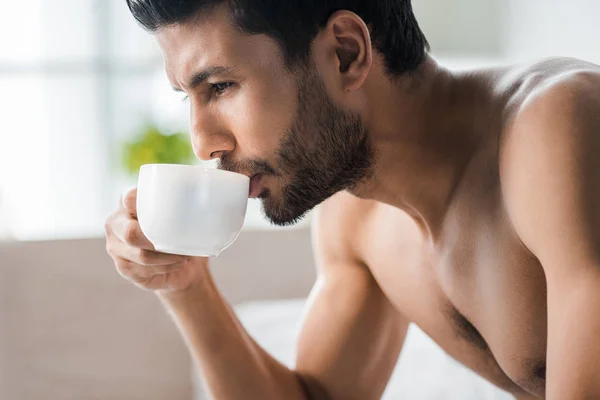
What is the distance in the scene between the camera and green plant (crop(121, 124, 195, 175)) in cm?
310

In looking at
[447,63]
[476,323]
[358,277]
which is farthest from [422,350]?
[447,63]

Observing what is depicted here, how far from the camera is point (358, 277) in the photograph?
4.59 feet

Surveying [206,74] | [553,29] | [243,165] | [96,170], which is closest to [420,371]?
[243,165]

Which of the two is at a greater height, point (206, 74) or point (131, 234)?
point (206, 74)

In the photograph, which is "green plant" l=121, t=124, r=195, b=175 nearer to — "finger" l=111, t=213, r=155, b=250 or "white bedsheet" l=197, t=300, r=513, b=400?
"white bedsheet" l=197, t=300, r=513, b=400

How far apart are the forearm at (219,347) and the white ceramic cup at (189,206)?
0.35 m

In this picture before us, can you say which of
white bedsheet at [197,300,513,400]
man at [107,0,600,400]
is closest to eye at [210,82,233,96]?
man at [107,0,600,400]

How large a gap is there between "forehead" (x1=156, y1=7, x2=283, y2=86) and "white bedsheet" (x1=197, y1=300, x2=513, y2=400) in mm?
794

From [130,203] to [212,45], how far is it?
0.24 metres

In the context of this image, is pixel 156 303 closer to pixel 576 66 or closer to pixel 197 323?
pixel 197 323

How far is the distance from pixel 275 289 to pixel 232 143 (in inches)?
80.5

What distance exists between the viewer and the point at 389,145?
3.71ft

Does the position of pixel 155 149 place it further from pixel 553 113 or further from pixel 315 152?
pixel 553 113

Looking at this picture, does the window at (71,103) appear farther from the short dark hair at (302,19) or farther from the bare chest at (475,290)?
the short dark hair at (302,19)
